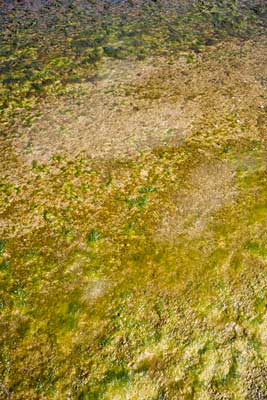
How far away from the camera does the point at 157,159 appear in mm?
9336

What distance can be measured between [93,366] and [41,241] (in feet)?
8.42

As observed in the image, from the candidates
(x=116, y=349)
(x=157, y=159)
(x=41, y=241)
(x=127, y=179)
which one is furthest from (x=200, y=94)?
(x=116, y=349)

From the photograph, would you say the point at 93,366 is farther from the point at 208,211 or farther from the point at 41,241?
the point at 208,211

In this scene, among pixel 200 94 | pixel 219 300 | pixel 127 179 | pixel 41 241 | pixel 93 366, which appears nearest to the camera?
pixel 93 366

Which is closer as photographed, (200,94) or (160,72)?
(200,94)

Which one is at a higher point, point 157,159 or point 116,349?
point 157,159

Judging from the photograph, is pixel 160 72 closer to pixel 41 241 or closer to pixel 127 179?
pixel 127 179

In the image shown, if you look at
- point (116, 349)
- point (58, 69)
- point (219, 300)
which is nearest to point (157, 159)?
point (219, 300)

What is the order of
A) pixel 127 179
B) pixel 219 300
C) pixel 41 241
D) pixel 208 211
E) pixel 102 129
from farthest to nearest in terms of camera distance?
pixel 102 129, pixel 127 179, pixel 208 211, pixel 41 241, pixel 219 300

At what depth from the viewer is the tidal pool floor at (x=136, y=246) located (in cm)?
574

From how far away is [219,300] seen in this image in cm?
647

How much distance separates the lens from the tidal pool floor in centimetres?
574

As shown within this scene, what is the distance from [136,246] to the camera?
734cm

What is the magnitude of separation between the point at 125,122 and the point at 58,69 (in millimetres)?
4062
